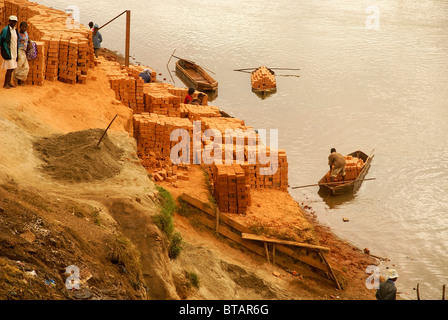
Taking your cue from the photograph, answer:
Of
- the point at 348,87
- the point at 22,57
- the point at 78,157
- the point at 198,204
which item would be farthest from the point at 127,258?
the point at 348,87

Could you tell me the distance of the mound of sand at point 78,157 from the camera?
39.2 ft

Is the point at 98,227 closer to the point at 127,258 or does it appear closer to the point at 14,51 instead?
the point at 127,258

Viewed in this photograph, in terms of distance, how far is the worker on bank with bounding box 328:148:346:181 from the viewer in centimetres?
1995

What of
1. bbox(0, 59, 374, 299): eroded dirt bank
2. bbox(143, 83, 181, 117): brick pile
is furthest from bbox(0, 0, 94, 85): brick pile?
bbox(143, 83, 181, 117): brick pile

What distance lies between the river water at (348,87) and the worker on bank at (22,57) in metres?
9.19

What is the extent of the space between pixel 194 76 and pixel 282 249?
17048 millimetres

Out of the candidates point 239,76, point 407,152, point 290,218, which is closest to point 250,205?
point 290,218

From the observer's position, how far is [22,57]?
50.3 feet

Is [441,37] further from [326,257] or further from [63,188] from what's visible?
[63,188]

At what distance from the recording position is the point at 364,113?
2841 cm

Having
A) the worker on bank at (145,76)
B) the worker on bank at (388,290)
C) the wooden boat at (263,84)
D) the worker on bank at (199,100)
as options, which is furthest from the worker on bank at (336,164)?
the wooden boat at (263,84)

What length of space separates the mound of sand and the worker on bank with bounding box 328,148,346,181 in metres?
8.32

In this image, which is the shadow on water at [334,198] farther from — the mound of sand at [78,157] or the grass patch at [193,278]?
the grass patch at [193,278]
